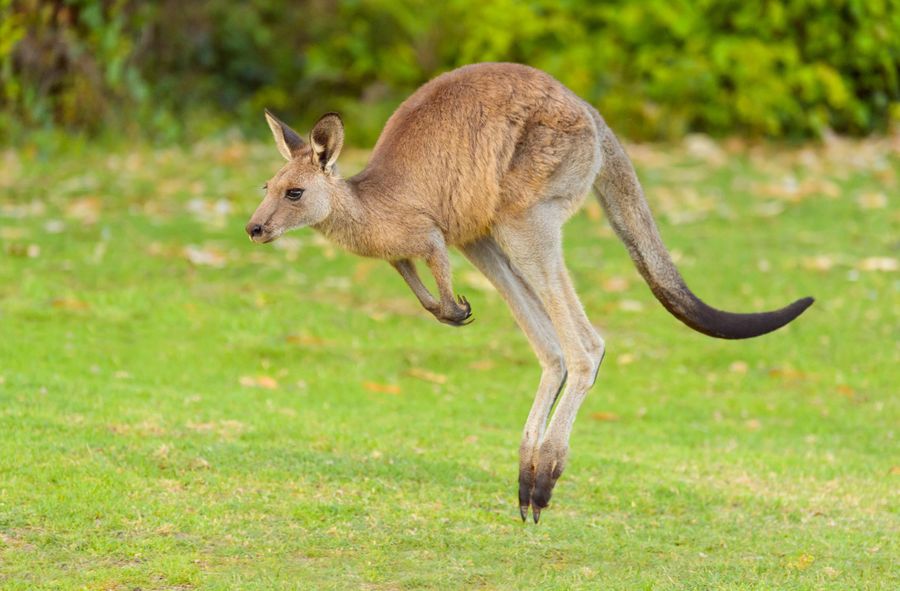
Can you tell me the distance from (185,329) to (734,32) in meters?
8.06

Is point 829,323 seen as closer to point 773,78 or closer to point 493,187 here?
point 493,187

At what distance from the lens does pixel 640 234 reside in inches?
211

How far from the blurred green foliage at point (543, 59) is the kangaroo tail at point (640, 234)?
838 cm

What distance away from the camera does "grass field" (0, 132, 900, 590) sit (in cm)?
484

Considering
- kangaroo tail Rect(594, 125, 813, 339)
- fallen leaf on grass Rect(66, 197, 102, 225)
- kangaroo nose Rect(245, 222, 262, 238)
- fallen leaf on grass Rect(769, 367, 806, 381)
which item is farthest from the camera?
fallen leaf on grass Rect(66, 197, 102, 225)

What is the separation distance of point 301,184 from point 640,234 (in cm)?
143

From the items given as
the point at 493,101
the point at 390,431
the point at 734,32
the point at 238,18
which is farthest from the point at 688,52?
the point at 493,101

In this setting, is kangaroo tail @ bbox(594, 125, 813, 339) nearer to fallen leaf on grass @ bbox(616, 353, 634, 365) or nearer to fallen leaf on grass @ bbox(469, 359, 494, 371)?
fallen leaf on grass @ bbox(469, 359, 494, 371)

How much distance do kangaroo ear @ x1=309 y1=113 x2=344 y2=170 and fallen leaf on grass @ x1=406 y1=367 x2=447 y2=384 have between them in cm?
287

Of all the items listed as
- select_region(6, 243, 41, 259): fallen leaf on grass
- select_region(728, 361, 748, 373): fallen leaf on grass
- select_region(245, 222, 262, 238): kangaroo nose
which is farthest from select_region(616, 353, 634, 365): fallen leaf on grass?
select_region(6, 243, 41, 259): fallen leaf on grass

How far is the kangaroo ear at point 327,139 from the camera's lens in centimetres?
468

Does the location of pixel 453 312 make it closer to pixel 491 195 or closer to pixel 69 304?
pixel 491 195

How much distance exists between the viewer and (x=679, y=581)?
15.3ft

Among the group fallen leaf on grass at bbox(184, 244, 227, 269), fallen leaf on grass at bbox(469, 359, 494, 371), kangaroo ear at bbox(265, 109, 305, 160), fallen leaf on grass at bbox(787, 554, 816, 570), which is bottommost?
fallen leaf on grass at bbox(469, 359, 494, 371)
